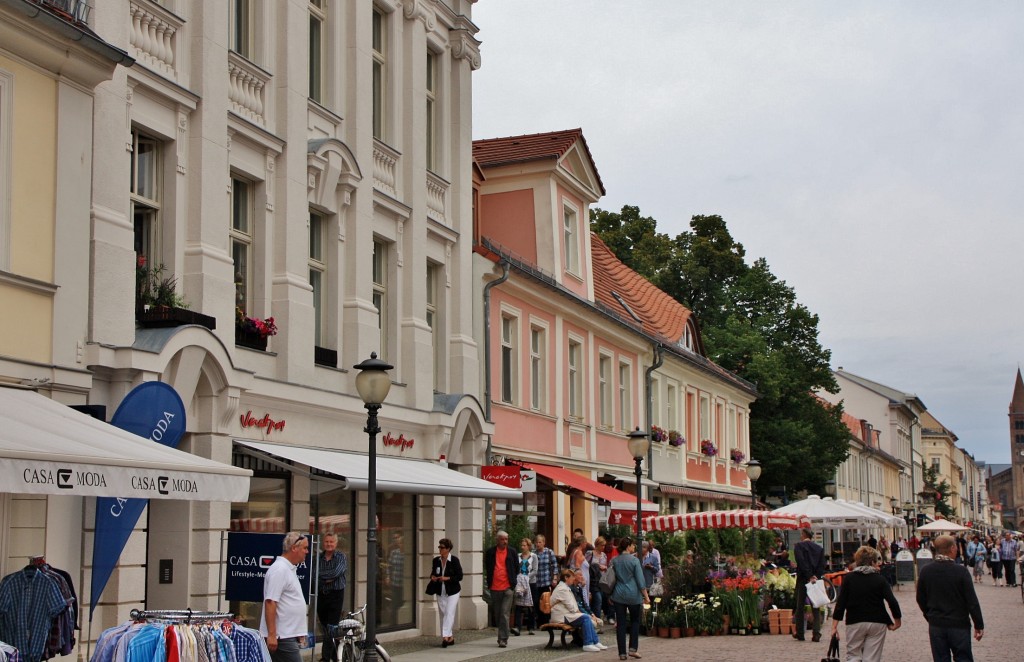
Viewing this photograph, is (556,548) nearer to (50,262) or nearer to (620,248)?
(50,262)

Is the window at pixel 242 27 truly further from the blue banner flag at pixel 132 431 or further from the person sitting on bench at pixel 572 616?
the person sitting on bench at pixel 572 616

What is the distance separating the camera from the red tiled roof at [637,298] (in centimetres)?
3891

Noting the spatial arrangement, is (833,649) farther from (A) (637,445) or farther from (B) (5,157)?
(B) (5,157)

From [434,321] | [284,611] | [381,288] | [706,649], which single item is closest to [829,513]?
[434,321]

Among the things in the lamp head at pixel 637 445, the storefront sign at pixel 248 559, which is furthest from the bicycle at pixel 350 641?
the lamp head at pixel 637 445

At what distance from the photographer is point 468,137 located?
82.5 feet

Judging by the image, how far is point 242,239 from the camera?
17.8m

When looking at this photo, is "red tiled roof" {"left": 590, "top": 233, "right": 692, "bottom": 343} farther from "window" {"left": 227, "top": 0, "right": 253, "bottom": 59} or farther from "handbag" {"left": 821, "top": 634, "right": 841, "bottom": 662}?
"handbag" {"left": 821, "top": 634, "right": 841, "bottom": 662}

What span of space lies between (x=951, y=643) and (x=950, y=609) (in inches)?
12.1

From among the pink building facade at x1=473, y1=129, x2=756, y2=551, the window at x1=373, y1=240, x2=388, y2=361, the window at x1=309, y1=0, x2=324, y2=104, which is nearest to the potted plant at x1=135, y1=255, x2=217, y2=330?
the window at x1=309, y1=0, x2=324, y2=104

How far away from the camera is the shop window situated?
21.3m

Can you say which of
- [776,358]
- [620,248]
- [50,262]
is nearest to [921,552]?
[776,358]

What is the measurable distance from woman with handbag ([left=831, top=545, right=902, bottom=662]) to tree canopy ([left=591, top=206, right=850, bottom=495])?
39.3m

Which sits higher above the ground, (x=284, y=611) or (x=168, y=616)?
(x=168, y=616)
